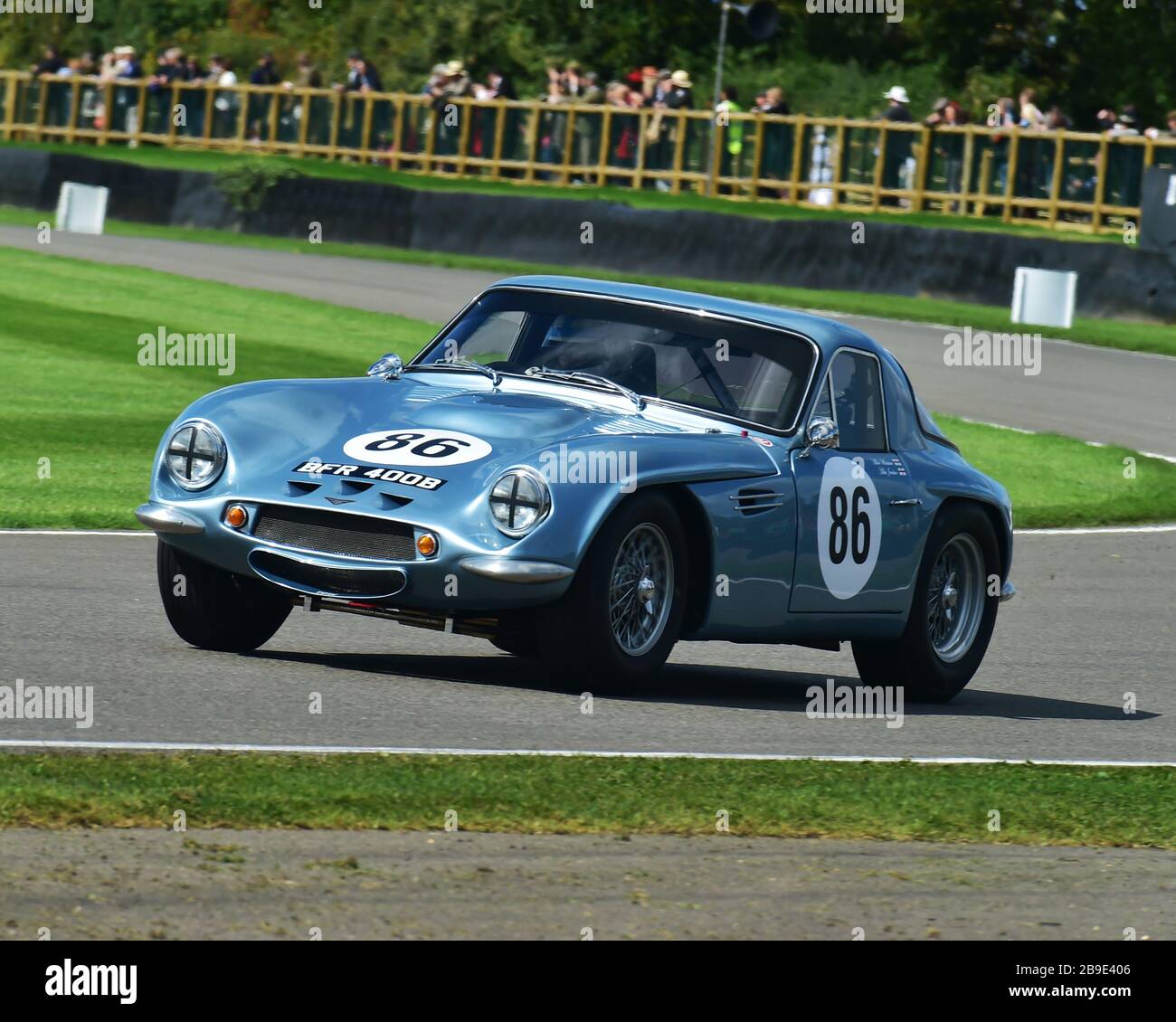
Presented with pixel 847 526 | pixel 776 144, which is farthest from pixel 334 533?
pixel 776 144

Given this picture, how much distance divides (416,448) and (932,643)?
8.68ft

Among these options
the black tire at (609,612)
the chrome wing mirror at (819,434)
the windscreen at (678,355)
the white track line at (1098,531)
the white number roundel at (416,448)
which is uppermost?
the windscreen at (678,355)

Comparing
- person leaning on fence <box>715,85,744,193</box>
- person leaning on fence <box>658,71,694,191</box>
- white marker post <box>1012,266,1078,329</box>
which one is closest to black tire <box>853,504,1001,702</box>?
A: white marker post <box>1012,266,1078,329</box>

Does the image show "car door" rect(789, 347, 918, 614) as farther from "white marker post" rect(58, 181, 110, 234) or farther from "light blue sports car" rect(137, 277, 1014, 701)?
"white marker post" rect(58, 181, 110, 234)

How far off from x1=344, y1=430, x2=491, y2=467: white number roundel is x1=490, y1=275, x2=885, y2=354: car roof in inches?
47.6

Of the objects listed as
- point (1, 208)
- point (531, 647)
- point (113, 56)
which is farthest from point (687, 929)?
point (113, 56)

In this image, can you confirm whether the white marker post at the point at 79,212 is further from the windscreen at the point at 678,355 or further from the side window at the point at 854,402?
the side window at the point at 854,402

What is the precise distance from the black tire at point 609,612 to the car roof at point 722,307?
127 centimetres

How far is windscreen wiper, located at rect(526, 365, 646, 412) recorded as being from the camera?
30.1ft

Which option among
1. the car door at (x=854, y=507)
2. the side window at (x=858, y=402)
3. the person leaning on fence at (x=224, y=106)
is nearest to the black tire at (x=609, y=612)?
the car door at (x=854, y=507)

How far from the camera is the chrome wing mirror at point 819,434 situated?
9.26m

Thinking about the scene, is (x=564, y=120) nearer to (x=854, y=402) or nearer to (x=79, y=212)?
(x=79, y=212)
